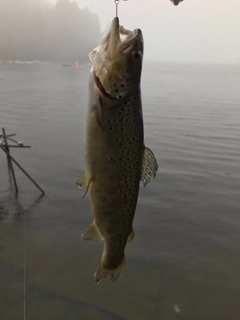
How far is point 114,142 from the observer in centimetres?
334

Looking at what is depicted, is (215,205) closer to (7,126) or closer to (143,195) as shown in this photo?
(143,195)

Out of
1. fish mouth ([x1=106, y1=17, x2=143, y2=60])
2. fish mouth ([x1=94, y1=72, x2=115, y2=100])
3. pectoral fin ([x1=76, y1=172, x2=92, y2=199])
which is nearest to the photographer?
fish mouth ([x1=106, y1=17, x2=143, y2=60])

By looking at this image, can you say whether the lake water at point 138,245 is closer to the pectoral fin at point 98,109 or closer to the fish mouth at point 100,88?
the pectoral fin at point 98,109

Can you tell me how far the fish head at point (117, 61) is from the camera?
309 centimetres

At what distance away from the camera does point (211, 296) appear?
31.2 feet

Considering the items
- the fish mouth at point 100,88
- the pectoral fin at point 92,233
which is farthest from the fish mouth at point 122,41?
the pectoral fin at point 92,233

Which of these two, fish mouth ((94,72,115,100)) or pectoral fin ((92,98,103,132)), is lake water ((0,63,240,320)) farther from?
fish mouth ((94,72,115,100))

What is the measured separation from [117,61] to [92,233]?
1.90 metres

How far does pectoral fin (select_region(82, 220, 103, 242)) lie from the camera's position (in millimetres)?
3754

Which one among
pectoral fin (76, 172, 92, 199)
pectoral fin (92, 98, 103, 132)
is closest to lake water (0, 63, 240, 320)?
pectoral fin (76, 172, 92, 199)

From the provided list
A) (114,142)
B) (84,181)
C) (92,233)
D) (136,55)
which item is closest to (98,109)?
(114,142)

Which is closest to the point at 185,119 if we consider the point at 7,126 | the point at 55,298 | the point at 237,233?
the point at 7,126

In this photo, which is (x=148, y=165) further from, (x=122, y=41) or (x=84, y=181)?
(x=122, y=41)

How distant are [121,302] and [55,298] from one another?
1.83m
